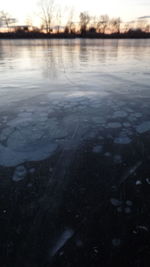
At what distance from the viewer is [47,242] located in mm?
1067

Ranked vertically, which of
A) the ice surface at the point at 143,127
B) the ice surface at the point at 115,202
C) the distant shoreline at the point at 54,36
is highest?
the distant shoreline at the point at 54,36

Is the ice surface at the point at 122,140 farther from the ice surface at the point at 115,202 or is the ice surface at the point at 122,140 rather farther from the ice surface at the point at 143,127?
the ice surface at the point at 115,202

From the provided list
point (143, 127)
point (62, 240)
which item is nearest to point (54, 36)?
point (143, 127)

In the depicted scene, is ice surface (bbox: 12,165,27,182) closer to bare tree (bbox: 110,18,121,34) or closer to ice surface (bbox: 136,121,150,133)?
ice surface (bbox: 136,121,150,133)

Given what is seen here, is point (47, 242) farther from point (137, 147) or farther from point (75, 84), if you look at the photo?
point (75, 84)

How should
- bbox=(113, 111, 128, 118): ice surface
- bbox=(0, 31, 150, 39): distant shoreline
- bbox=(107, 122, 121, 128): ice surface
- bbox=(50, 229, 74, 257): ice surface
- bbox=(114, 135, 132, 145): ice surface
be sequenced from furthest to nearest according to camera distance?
1. bbox=(0, 31, 150, 39): distant shoreline
2. bbox=(113, 111, 128, 118): ice surface
3. bbox=(107, 122, 121, 128): ice surface
4. bbox=(114, 135, 132, 145): ice surface
5. bbox=(50, 229, 74, 257): ice surface

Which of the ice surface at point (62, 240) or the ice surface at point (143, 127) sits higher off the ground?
the ice surface at point (143, 127)

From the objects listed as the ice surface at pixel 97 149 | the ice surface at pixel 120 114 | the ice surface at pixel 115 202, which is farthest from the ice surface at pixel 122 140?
the ice surface at pixel 115 202

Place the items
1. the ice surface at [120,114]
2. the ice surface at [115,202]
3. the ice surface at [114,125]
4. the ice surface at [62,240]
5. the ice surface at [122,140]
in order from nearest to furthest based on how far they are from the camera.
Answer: the ice surface at [62,240] < the ice surface at [115,202] < the ice surface at [122,140] < the ice surface at [114,125] < the ice surface at [120,114]

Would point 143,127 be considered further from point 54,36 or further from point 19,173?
point 54,36

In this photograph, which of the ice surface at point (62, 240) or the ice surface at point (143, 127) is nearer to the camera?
the ice surface at point (62, 240)

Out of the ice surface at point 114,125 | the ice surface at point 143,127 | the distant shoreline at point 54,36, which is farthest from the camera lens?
the distant shoreline at point 54,36

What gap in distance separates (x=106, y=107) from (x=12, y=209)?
249 centimetres

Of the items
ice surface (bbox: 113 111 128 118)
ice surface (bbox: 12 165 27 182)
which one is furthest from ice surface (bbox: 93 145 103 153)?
ice surface (bbox: 113 111 128 118)
